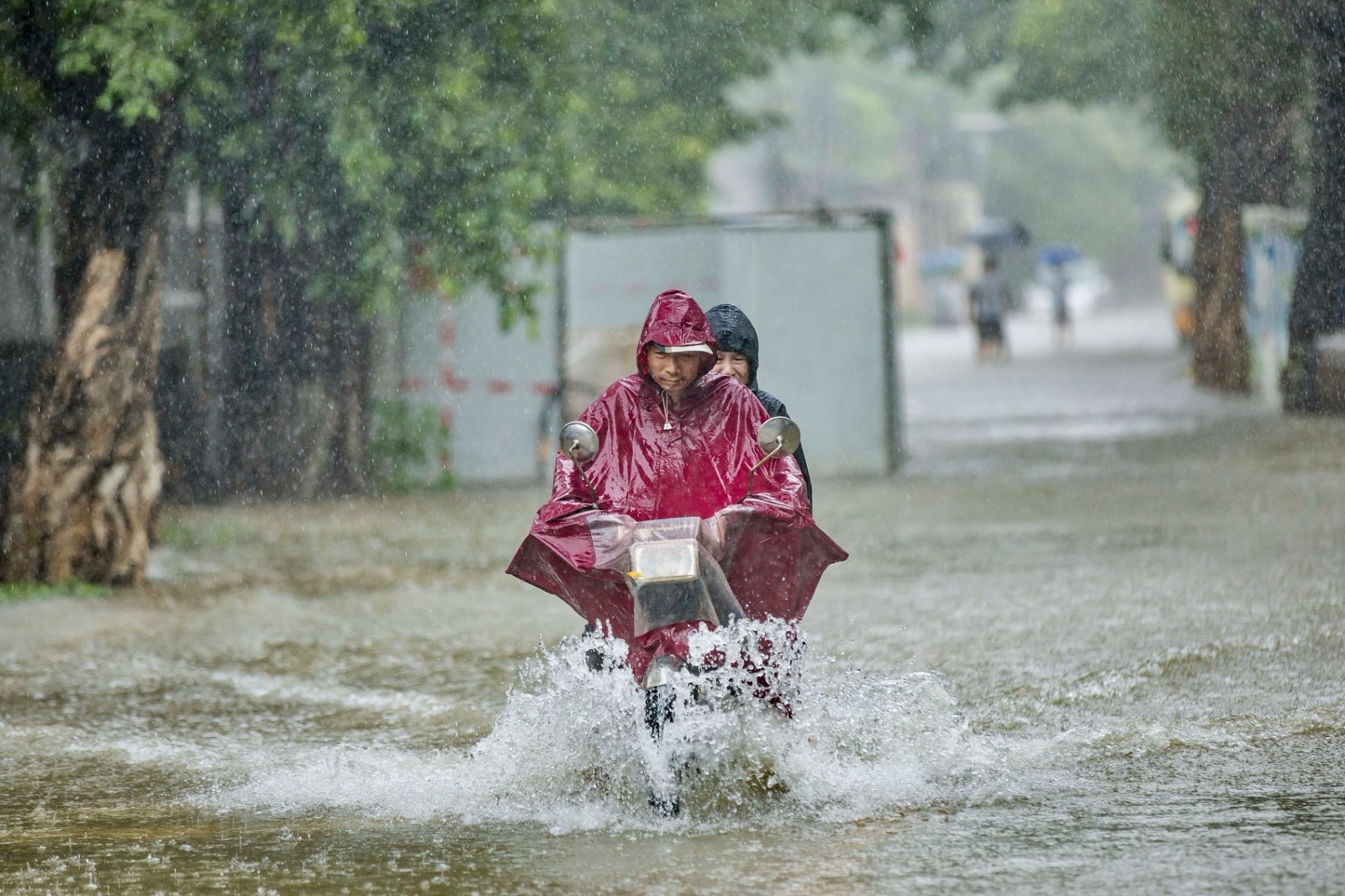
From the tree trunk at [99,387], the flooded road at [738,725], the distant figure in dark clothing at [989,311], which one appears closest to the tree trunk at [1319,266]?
the flooded road at [738,725]

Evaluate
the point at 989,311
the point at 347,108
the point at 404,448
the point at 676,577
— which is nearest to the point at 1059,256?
the point at 989,311

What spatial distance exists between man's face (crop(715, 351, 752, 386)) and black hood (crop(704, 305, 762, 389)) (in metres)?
0.01

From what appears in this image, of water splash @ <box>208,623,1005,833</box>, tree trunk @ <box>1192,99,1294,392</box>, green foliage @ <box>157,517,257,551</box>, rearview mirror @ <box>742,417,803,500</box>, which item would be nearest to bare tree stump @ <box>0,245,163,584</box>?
green foliage @ <box>157,517,257,551</box>

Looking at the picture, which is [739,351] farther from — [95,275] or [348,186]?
[348,186]

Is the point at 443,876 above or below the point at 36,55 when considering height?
below

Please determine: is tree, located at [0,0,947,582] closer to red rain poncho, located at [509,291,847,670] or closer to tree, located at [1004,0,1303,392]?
tree, located at [1004,0,1303,392]

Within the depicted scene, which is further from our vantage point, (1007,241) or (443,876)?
(1007,241)

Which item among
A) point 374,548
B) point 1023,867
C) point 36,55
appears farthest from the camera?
point 374,548

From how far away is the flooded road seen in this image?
16.3ft

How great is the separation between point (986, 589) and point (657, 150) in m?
15.8

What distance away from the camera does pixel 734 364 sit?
5863 millimetres

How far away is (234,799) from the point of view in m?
5.94

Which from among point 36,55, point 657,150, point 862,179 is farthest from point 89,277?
point 862,179

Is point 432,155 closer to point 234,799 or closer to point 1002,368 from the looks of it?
point 234,799
